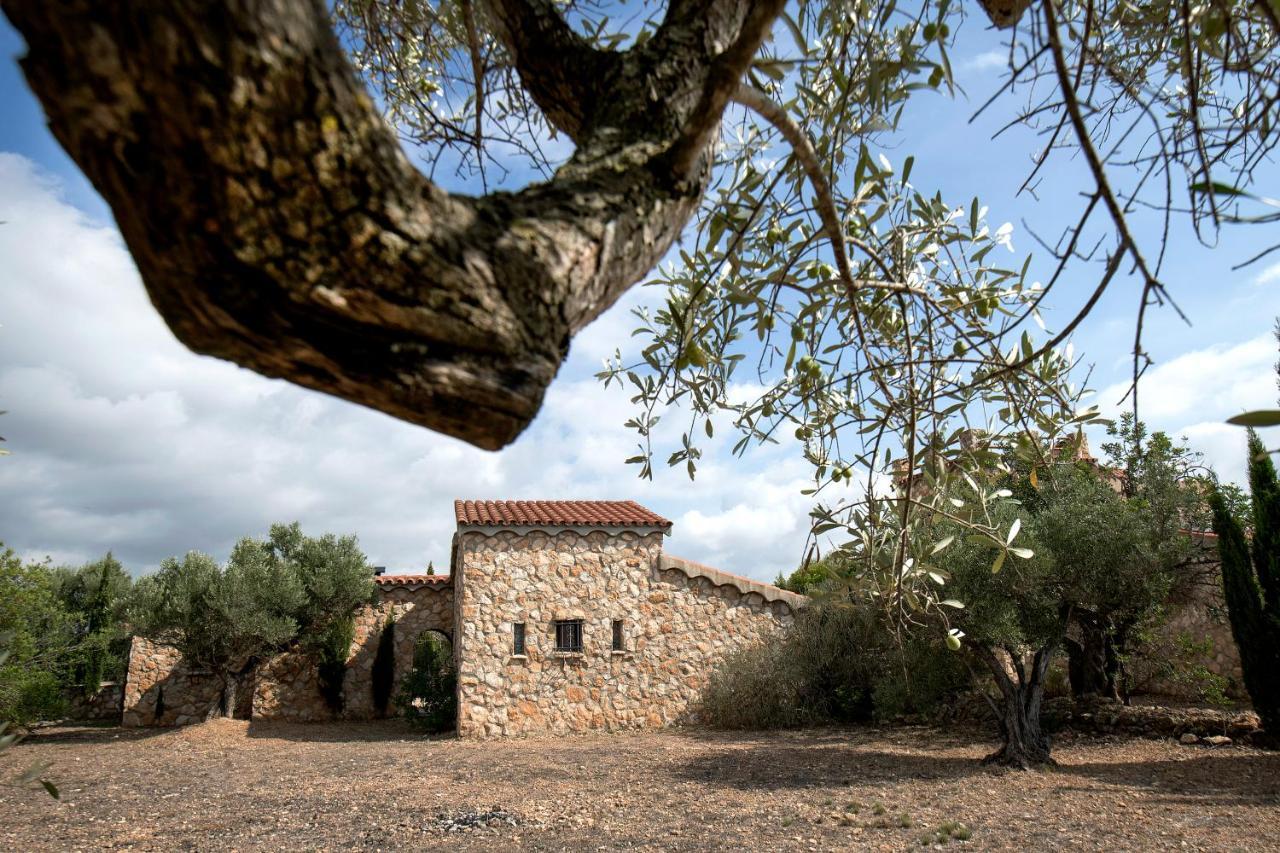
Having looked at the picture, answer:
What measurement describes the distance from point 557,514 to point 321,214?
12425mm

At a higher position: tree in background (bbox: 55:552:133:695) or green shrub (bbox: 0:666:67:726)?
tree in background (bbox: 55:552:133:695)

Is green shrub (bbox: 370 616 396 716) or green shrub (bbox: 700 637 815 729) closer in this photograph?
green shrub (bbox: 700 637 815 729)

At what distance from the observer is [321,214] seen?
3.11 feet

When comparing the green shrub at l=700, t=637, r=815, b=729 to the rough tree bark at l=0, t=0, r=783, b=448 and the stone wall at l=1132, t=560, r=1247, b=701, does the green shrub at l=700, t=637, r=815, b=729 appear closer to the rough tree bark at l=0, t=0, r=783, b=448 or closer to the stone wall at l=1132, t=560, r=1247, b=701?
the stone wall at l=1132, t=560, r=1247, b=701

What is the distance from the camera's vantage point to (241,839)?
233 inches

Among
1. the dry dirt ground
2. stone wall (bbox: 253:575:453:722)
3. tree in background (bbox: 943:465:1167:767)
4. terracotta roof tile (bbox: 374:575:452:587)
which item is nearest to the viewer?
the dry dirt ground

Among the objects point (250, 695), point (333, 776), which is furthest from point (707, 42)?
point (250, 695)

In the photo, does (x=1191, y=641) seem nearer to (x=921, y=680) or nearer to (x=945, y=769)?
(x=921, y=680)

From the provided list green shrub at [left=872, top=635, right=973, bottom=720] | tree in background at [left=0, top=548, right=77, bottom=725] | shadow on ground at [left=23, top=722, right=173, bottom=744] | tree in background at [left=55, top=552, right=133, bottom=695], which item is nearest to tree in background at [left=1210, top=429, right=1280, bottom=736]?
green shrub at [left=872, top=635, right=973, bottom=720]

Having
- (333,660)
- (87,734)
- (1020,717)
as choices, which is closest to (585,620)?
(333,660)

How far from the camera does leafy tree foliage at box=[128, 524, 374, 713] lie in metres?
12.8

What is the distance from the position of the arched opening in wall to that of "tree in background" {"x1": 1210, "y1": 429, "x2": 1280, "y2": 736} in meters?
10.5

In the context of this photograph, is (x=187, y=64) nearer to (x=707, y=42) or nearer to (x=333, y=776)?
(x=707, y=42)

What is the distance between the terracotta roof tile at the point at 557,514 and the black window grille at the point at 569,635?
4.96 feet
